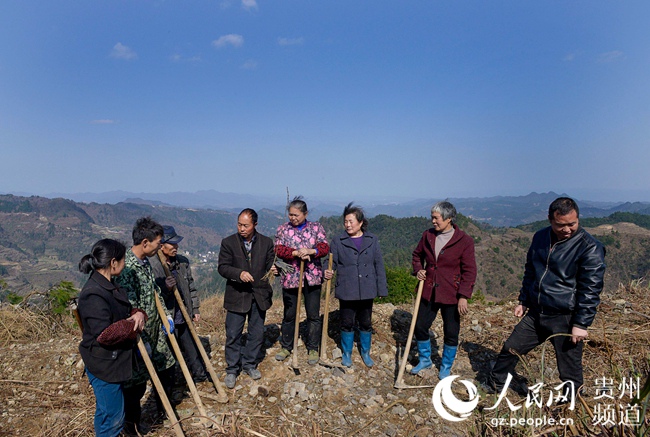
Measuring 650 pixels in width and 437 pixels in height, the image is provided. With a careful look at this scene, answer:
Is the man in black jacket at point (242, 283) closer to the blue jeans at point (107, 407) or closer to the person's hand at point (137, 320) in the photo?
the person's hand at point (137, 320)

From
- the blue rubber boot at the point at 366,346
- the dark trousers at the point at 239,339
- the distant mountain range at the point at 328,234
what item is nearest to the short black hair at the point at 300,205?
the distant mountain range at the point at 328,234

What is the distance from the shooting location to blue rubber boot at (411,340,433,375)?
15.3 feet

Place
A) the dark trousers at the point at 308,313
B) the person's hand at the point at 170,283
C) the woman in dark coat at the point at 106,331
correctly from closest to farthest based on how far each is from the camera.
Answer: the woman in dark coat at the point at 106,331 < the person's hand at the point at 170,283 < the dark trousers at the point at 308,313

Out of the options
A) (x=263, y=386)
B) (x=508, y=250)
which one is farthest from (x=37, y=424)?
(x=508, y=250)

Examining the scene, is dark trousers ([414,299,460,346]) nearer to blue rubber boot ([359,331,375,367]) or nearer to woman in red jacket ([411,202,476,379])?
woman in red jacket ([411,202,476,379])

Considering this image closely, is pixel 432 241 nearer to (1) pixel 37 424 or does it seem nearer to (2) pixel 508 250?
(1) pixel 37 424

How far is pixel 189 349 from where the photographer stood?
14.3 ft

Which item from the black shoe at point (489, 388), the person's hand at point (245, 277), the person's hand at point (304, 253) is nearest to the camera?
the black shoe at point (489, 388)

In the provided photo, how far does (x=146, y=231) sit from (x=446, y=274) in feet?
11.4

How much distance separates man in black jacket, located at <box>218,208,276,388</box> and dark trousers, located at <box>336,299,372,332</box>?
1.09m

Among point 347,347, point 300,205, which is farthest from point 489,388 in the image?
point 300,205

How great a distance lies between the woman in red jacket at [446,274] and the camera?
425cm

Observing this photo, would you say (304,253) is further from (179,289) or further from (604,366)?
(604,366)

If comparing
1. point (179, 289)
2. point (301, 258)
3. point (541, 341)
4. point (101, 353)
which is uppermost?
point (301, 258)
